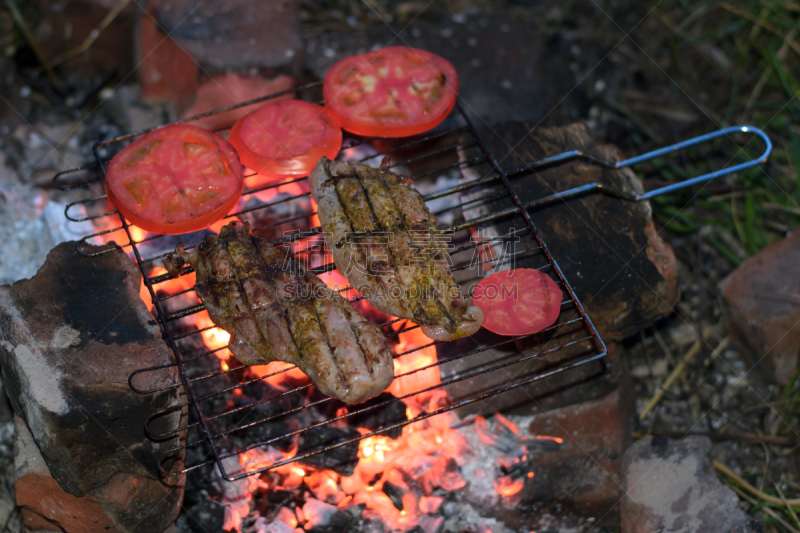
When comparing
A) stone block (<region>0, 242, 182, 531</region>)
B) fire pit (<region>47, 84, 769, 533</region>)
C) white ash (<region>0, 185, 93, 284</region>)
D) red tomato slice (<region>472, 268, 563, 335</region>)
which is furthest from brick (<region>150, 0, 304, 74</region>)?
red tomato slice (<region>472, 268, 563, 335</region>)

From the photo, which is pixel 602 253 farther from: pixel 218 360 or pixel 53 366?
pixel 53 366

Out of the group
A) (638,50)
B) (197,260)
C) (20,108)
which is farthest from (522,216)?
(20,108)

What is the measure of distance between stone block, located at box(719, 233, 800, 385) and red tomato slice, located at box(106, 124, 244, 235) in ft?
14.4

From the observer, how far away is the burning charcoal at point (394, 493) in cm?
422

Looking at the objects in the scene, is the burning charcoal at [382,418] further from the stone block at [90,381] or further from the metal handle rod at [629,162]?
the metal handle rod at [629,162]

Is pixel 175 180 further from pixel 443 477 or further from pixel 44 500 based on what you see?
pixel 443 477

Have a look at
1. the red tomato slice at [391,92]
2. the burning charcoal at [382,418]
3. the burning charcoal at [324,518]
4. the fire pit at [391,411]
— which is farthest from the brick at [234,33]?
the burning charcoal at [324,518]

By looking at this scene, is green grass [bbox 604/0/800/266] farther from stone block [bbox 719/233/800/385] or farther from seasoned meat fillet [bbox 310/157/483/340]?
seasoned meat fillet [bbox 310/157/483/340]

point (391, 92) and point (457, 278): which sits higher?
point (391, 92)

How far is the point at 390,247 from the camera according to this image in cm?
383

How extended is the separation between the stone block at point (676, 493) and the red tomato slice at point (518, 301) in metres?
1.42

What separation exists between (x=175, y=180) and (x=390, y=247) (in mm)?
1647

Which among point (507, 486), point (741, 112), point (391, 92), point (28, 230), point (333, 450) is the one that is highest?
point (391, 92)

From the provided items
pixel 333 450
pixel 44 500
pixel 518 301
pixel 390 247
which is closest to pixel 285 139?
pixel 390 247
